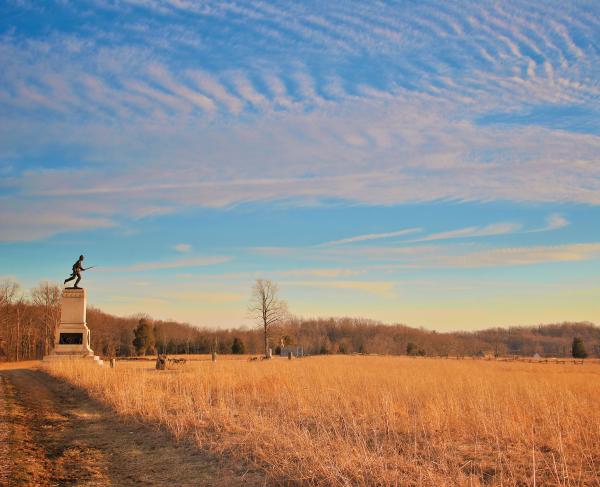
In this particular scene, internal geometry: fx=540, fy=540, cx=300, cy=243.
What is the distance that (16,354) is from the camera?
5381cm

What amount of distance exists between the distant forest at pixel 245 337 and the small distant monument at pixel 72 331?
15908 millimetres

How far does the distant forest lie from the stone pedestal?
52.2 ft

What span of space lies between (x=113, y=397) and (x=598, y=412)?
1113 cm

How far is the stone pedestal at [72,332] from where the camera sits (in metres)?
33.5

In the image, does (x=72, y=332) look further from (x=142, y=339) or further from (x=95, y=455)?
(x=95, y=455)

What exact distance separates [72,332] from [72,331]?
0.07 metres

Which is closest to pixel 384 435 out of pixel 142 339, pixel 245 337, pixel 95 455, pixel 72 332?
pixel 95 455

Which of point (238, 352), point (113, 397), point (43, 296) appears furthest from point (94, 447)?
point (43, 296)

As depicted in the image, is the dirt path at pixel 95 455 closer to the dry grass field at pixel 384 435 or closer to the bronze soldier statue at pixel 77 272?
the dry grass field at pixel 384 435

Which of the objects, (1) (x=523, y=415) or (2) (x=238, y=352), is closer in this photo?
(1) (x=523, y=415)

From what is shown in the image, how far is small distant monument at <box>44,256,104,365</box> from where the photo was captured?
110 ft

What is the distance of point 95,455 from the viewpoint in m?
8.47

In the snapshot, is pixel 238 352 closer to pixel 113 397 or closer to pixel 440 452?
pixel 113 397

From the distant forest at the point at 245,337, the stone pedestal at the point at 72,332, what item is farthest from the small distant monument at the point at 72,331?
the distant forest at the point at 245,337
